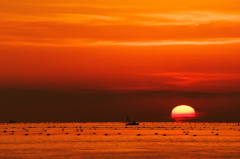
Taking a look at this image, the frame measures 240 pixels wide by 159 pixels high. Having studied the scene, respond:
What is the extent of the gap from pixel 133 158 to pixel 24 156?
21259 millimetres

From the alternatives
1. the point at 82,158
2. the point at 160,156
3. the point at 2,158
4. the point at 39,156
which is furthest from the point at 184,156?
the point at 2,158

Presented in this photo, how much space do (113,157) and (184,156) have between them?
14748 millimetres

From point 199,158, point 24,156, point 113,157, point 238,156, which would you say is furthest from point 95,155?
point 238,156

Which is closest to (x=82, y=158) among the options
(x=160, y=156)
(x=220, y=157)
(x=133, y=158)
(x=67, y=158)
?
(x=67, y=158)

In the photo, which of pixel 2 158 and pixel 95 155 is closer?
pixel 2 158

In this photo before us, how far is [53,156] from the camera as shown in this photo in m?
107

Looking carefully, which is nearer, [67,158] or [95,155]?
[67,158]

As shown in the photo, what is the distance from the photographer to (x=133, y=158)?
104 metres

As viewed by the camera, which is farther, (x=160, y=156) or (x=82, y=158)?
(x=160, y=156)

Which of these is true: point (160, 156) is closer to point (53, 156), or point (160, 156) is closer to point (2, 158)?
point (53, 156)

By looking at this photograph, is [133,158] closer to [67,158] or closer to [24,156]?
[67,158]

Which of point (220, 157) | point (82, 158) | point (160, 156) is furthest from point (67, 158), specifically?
point (220, 157)

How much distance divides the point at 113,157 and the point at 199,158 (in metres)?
16.4

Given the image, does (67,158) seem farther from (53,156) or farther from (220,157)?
(220,157)
